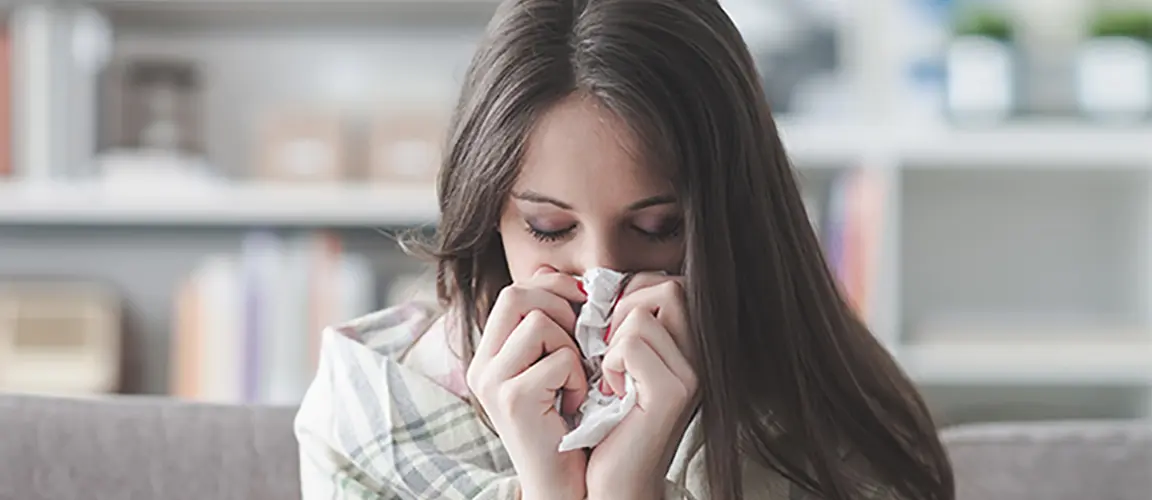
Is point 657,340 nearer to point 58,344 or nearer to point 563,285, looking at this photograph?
point 563,285

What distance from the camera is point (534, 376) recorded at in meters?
0.94

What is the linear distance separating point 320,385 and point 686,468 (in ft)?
0.89

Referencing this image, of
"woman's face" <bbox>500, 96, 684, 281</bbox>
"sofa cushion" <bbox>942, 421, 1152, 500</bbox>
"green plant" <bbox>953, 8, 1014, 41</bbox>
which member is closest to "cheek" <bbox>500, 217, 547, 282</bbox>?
"woman's face" <bbox>500, 96, 684, 281</bbox>

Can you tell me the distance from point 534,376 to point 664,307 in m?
0.10

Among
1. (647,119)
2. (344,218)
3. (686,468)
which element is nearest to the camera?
(647,119)

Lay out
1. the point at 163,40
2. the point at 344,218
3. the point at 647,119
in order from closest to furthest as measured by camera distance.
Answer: the point at 647,119 < the point at 344,218 < the point at 163,40

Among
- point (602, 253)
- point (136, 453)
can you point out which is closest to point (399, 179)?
point (136, 453)

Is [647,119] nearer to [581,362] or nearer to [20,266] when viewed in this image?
[581,362]

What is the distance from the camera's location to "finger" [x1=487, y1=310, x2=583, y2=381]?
94cm

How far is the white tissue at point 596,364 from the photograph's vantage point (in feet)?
3.08

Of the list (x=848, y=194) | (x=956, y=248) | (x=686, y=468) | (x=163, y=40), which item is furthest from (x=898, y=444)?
(x=163, y=40)

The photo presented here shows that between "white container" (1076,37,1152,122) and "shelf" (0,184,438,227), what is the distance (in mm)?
1014

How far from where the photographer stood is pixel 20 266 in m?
2.43

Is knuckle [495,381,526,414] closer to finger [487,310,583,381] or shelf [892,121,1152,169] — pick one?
finger [487,310,583,381]
